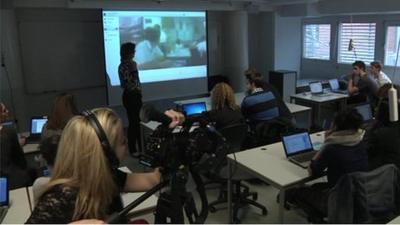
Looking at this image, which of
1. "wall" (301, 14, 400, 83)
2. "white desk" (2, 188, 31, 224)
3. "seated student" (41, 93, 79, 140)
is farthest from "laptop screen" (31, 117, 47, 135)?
"wall" (301, 14, 400, 83)

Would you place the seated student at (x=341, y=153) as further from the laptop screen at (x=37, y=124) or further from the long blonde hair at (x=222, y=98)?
the laptop screen at (x=37, y=124)

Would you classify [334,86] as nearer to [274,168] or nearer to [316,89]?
[316,89]

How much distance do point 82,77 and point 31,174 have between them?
3.26m

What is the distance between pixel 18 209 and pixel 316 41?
7238mm

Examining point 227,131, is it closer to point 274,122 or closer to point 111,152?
point 274,122

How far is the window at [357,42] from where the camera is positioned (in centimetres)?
686

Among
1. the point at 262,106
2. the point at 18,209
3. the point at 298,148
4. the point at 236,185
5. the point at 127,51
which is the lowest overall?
the point at 236,185

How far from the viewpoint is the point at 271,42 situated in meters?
7.43

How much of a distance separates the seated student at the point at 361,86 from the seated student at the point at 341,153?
306 centimetres

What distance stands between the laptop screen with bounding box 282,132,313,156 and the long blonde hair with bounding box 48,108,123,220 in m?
1.94

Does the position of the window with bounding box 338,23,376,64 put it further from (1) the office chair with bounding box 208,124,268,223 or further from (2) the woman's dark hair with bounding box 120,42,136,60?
(1) the office chair with bounding box 208,124,268,223

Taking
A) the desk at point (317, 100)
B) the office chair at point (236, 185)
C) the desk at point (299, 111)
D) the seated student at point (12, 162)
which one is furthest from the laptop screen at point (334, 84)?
the seated student at point (12, 162)

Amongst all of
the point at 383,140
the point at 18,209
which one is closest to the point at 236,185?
the point at 383,140

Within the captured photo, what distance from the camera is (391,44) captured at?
6500 mm
